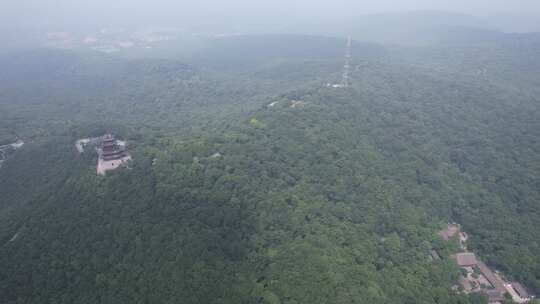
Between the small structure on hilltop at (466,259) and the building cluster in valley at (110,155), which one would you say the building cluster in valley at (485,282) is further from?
the building cluster in valley at (110,155)

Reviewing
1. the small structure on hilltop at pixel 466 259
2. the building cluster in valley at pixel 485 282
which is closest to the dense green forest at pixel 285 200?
the building cluster in valley at pixel 485 282

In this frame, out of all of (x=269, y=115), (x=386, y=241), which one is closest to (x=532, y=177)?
(x=386, y=241)

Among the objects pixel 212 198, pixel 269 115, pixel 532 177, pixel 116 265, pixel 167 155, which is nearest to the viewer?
pixel 116 265

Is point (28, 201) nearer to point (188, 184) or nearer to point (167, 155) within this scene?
point (167, 155)

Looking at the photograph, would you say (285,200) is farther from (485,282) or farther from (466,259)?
(485,282)

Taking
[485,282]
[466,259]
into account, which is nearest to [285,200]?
[466,259]

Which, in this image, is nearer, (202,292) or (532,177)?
(202,292)

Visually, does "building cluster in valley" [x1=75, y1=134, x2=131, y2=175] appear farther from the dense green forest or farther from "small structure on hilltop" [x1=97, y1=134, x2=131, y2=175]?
the dense green forest
